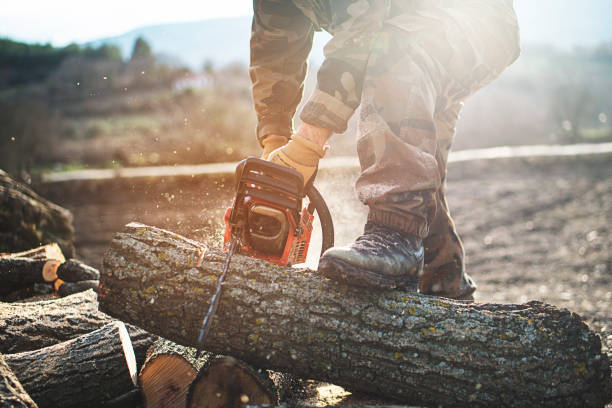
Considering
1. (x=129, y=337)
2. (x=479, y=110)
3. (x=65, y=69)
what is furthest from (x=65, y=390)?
(x=479, y=110)

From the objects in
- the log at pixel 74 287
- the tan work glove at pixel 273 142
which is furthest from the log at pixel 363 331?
the log at pixel 74 287

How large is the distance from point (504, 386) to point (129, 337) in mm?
1366

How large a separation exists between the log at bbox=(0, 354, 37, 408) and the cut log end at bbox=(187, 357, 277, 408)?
0.45 meters

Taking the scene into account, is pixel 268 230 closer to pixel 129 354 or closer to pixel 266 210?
pixel 266 210

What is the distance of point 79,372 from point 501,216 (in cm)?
579

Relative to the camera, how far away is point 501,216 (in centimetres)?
595

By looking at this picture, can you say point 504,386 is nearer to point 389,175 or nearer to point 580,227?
point 389,175

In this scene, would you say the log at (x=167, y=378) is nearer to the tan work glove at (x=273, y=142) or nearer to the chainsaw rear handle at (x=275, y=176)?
the chainsaw rear handle at (x=275, y=176)

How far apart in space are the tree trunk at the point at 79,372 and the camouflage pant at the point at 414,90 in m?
1.05

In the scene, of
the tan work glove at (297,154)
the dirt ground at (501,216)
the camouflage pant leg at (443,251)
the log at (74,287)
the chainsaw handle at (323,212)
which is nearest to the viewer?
the tan work glove at (297,154)

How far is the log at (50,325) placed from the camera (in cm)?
169

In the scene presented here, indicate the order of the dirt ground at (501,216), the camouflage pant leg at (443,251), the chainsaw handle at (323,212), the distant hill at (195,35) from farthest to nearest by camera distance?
the dirt ground at (501,216)
the distant hill at (195,35)
the camouflage pant leg at (443,251)
the chainsaw handle at (323,212)

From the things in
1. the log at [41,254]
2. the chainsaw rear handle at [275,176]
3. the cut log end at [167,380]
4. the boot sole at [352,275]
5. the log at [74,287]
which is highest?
the chainsaw rear handle at [275,176]

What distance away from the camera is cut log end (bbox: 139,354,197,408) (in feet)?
4.62
